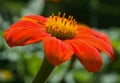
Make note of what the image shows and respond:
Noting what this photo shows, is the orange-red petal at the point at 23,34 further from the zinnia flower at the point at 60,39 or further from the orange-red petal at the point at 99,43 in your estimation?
the orange-red petal at the point at 99,43

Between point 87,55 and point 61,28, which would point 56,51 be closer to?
point 87,55

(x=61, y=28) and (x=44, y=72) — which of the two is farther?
(x=61, y=28)

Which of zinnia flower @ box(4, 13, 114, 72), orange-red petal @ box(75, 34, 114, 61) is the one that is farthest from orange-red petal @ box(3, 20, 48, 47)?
orange-red petal @ box(75, 34, 114, 61)

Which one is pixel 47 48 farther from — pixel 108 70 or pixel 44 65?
pixel 108 70

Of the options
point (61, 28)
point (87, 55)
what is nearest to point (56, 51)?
point (87, 55)

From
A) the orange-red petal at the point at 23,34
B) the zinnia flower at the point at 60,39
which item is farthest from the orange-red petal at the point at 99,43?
the orange-red petal at the point at 23,34

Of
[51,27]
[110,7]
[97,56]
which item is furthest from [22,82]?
[110,7]
